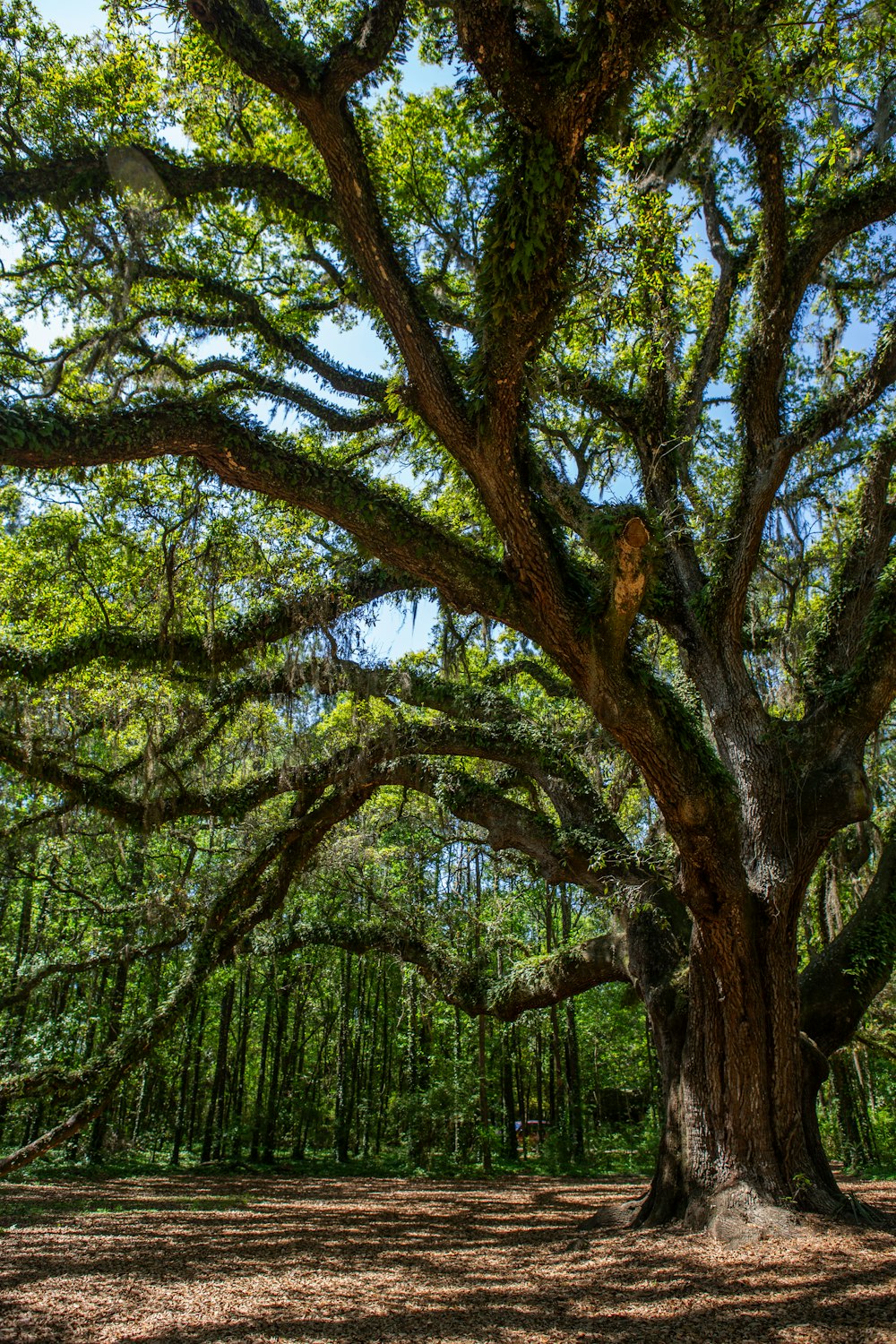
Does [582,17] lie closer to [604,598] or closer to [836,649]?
[604,598]

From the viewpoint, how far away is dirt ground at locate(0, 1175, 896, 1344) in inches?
145

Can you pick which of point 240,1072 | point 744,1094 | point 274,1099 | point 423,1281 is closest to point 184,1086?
point 274,1099

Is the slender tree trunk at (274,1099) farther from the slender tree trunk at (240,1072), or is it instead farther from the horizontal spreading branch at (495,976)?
the horizontal spreading branch at (495,976)

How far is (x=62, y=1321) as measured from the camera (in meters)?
3.75

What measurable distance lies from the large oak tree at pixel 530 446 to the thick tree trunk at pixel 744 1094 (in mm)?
32

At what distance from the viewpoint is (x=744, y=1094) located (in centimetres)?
572

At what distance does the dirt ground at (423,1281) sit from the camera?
12.0ft

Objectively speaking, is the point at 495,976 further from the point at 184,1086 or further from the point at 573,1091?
the point at 184,1086

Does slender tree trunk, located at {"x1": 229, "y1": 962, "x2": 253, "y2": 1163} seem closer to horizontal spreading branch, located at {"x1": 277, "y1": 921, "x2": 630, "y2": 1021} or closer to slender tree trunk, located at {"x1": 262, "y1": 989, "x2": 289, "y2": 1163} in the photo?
slender tree trunk, located at {"x1": 262, "y1": 989, "x2": 289, "y2": 1163}

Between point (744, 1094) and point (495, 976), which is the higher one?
point (495, 976)

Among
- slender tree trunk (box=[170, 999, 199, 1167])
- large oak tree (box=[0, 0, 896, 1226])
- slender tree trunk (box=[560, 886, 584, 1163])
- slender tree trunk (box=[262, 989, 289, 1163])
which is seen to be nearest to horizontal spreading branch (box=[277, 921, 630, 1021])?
large oak tree (box=[0, 0, 896, 1226])

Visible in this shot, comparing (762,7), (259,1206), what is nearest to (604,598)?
(762,7)

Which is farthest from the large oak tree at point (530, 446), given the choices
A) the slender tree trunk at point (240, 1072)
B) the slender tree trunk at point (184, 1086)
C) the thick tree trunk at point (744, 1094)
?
the slender tree trunk at point (240, 1072)

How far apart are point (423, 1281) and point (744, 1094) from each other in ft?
8.64
